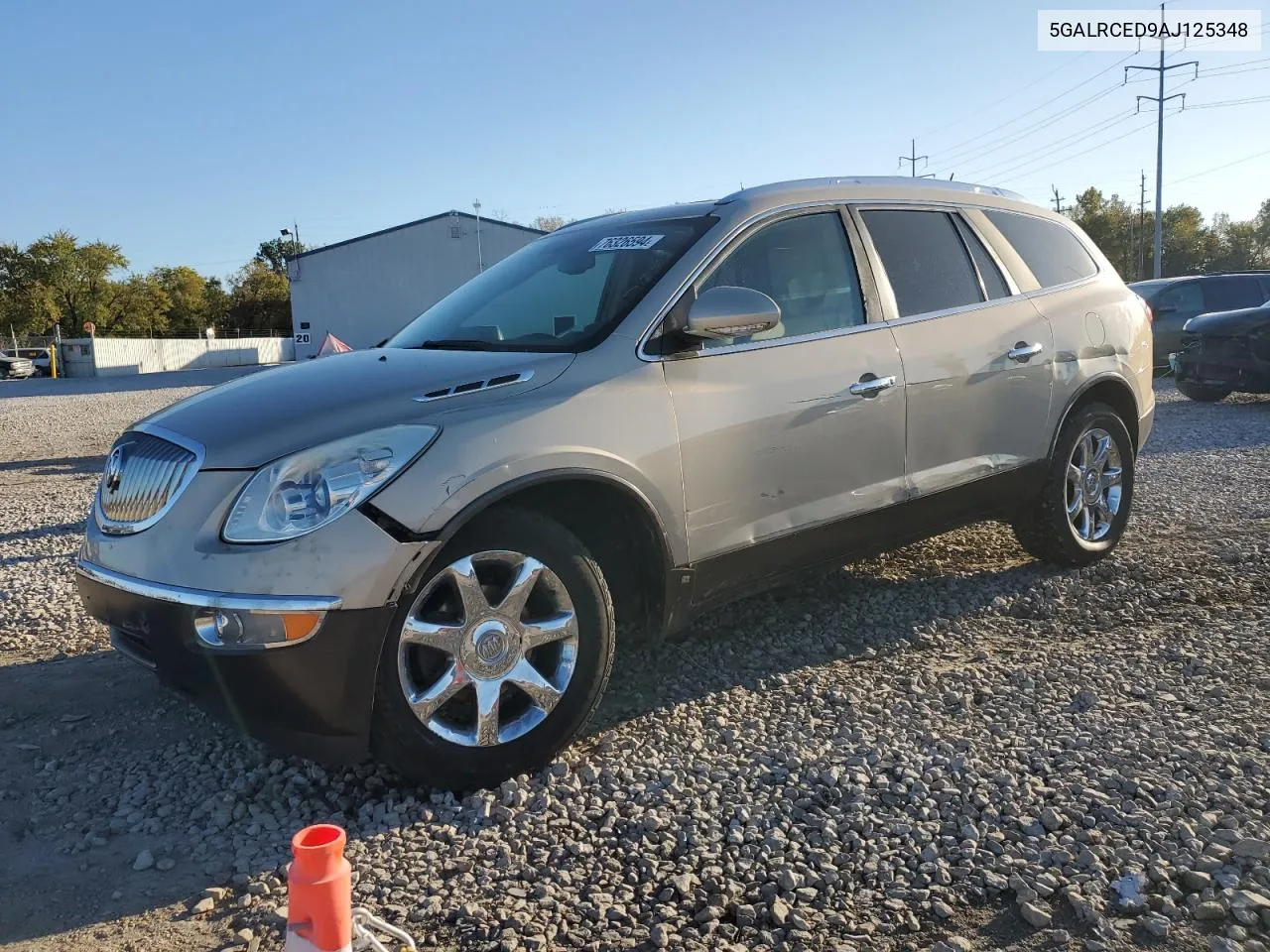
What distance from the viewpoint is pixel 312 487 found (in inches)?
107

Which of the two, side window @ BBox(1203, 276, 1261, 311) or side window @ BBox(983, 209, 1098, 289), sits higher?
side window @ BBox(1203, 276, 1261, 311)

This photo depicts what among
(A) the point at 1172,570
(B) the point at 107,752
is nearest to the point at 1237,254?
(A) the point at 1172,570

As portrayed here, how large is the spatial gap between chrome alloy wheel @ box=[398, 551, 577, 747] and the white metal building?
40.6 m

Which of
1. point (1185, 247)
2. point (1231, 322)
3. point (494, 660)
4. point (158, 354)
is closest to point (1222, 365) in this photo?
point (1231, 322)

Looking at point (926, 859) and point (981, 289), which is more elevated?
point (981, 289)

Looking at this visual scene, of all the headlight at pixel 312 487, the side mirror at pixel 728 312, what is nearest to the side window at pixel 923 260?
the side mirror at pixel 728 312

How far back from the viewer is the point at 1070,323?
4.94 metres

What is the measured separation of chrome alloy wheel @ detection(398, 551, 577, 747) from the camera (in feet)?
9.26

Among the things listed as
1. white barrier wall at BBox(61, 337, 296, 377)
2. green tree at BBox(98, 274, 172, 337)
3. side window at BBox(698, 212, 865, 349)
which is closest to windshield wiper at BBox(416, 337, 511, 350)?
side window at BBox(698, 212, 865, 349)

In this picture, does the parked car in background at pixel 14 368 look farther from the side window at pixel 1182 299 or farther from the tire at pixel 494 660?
the tire at pixel 494 660

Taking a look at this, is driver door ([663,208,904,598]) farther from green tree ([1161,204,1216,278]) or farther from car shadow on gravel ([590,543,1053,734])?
green tree ([1161,204,1216,278])

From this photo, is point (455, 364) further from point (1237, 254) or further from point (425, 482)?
point (1237, 254)

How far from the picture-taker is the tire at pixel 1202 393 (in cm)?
1302

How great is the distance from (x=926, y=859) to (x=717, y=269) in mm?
2148
